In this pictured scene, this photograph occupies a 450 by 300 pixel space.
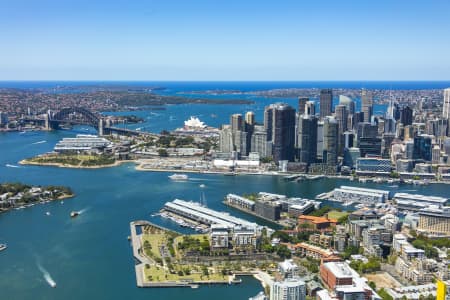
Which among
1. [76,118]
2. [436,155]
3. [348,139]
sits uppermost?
[348,139]

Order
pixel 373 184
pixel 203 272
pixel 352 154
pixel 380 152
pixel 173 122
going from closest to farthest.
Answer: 1. pixel 203 272
2. pixel 373 184
3. pixel 352 154
4. pixel 380 152
5. pixel 173 122

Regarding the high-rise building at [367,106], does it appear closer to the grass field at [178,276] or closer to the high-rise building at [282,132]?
the high-rise building at [282,132]

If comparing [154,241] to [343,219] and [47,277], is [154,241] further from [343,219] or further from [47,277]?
[343,219]

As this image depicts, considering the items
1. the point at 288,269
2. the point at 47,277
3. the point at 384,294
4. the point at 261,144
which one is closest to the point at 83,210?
the point at 47,277

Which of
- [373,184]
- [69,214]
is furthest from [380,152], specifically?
[69,214]

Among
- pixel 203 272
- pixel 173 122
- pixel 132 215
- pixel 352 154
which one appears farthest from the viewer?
pixel 173 122

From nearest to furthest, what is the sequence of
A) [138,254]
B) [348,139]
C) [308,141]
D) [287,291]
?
[287,291], [138,254], [308,141], [348,139]

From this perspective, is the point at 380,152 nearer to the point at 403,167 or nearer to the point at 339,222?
the point at 403,167
